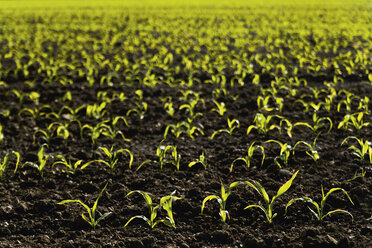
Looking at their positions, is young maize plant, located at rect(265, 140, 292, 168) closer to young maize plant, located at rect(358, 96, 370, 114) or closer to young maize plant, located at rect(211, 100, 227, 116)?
young maize plant, located at rect(211, 100, 227, 116)

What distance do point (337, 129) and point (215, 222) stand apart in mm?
2272

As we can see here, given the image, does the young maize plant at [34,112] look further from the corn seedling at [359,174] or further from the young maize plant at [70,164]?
the corn seedling at [359,174]

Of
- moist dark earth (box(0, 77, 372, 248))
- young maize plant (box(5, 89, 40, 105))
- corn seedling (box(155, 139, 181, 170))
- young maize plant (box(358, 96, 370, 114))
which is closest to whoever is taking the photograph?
moist dark earth (box(0, 77, 372, 248))

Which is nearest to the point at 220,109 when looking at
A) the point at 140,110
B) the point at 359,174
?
the point at 140,110

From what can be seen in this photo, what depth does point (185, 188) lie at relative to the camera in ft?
11.1

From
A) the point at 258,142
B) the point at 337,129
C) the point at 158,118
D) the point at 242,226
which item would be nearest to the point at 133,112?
the point at 158,118

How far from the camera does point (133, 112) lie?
538 cm

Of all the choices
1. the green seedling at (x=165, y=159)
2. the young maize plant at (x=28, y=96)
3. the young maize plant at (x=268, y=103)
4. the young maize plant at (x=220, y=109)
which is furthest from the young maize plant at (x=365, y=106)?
the young maize plant at (x=28, y=96)

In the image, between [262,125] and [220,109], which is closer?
[262,125]

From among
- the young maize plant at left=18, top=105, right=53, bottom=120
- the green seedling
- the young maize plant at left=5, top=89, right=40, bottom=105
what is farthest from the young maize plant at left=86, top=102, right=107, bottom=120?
the green seedling

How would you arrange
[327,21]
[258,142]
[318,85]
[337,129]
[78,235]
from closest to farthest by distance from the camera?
[78,235] < [258,142] < [337,129] < [318,85] < [327,21]

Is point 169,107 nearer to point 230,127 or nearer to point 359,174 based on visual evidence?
point 230,127

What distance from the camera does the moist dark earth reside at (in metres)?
2.73

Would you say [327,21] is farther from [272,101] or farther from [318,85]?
[272,101]
